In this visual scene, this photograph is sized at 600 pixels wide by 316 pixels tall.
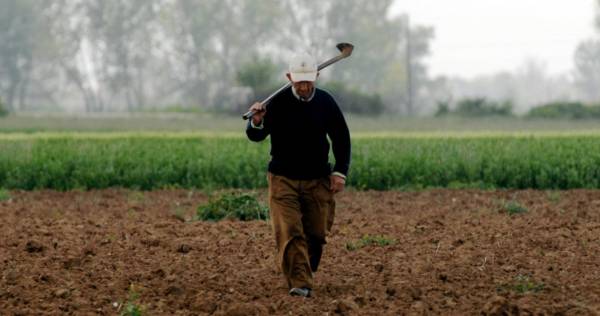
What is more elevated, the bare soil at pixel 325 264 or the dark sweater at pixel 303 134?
the dark sweater at pixel 303 134

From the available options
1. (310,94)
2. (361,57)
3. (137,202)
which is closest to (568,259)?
(310,94)

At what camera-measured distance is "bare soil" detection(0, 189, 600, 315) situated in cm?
750

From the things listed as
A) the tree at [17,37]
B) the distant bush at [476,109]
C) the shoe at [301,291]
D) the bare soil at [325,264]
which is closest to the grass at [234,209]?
the bare soil at [325,264]

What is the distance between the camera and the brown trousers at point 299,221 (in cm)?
773

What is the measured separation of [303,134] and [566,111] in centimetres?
3886

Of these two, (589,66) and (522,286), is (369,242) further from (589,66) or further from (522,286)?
(589,66)

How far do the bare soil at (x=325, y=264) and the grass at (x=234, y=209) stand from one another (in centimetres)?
31

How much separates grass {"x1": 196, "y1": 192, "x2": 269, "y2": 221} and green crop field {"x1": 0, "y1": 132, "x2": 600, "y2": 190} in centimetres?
461

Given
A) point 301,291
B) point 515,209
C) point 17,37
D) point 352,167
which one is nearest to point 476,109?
point 352,167

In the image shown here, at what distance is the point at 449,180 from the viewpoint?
1784 centimetres

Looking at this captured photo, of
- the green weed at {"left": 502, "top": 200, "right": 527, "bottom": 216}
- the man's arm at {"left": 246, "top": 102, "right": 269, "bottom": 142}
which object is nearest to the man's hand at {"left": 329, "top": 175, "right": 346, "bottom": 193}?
the man's arm at {"left": 246, "top": 102, "right": 269, "bottom": 142}

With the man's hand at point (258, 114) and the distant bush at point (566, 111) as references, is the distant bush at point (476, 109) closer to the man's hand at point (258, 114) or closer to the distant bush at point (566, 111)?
the distant bush at point (566, 111)

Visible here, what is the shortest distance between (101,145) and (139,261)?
1081 cm

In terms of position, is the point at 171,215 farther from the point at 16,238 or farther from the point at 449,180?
the point at 449,180
